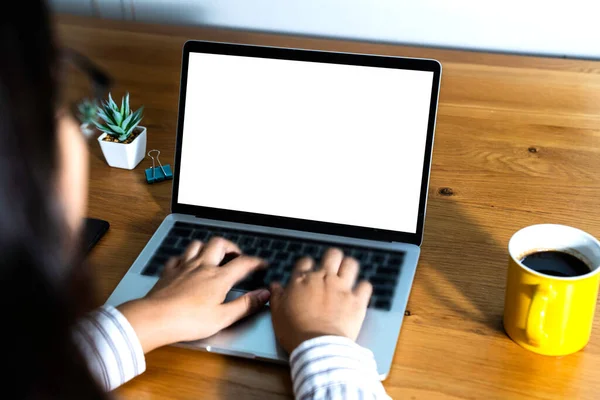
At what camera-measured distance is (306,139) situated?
2.88ft

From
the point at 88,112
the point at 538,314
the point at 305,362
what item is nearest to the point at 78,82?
the point at 88,112

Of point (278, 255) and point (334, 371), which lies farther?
point (278, 255)

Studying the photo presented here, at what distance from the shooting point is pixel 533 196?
970mm

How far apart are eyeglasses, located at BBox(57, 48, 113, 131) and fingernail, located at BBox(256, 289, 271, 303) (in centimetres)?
27

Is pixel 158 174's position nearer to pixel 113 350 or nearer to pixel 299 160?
pixel 299 160

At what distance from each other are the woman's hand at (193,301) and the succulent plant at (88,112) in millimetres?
324

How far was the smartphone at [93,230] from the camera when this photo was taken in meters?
0.89

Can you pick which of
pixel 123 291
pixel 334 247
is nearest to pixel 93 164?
pixel 123 291

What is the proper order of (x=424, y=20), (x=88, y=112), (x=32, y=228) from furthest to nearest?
(x=424, y=20), (x=88, y=112), (x=32, y=228)

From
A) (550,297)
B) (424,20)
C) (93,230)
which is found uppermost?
(424,20)

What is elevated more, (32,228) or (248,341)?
(32,228)

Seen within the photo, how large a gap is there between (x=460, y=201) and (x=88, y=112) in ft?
1.84

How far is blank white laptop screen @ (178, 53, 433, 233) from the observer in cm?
85

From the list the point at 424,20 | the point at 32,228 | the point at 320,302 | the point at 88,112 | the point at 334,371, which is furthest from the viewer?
the point at 424,20
